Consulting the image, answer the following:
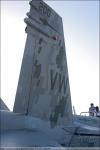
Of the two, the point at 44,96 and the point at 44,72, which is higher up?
the point at 44,72

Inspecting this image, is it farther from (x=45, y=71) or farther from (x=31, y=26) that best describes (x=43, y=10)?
(x=45, y=71)

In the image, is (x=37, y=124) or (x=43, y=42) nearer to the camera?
(x=37, y=124)

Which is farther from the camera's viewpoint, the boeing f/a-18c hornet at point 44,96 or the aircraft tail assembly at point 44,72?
the aircraft tail assembly at point 44,72

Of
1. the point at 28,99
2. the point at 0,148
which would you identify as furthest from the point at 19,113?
the point at 0,148

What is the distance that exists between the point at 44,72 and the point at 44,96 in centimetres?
61

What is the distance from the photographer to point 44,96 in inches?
342

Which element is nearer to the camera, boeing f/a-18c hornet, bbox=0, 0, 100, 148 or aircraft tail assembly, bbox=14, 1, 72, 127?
boeing f/a-18c hornet, bbox=0, 0, 100, 148

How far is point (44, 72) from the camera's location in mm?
8766

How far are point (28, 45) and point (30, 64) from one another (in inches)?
18.1

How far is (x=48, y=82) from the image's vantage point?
8.93 metres

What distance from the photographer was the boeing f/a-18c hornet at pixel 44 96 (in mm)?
7246

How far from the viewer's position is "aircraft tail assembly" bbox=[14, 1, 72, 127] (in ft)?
26.5

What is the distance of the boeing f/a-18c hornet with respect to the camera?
285 inches

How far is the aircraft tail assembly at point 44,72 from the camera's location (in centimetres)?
807
